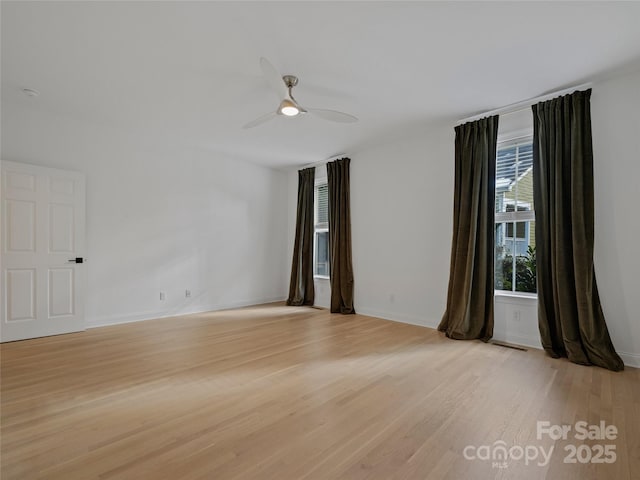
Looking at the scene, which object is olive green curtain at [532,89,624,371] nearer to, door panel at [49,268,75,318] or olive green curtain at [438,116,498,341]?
olive green curtain at [438,116,498,341]

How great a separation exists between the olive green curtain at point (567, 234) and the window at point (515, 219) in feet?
1.00

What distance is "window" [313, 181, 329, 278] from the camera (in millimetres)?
6039

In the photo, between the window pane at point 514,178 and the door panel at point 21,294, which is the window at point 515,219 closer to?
the window pane at point 514,178

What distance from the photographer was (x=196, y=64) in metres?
2.79

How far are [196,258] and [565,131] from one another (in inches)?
206

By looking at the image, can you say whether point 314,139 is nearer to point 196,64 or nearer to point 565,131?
point 196,64

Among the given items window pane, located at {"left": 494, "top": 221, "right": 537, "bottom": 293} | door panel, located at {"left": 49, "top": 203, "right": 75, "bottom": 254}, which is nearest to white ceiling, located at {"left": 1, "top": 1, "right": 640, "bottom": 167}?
door panel, located at {"left": 49, "top": 203, "right": 75, "bottom": 254}

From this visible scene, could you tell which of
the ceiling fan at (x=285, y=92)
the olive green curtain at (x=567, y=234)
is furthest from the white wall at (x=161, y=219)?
the olive green curtain at (x=567, y=234)

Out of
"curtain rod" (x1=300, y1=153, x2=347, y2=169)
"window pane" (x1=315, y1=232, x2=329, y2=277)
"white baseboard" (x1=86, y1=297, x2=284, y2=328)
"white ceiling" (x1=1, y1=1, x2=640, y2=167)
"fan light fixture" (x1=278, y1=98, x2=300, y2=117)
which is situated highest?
"white ceiling" (x1=1, y1=1, x2=640, y2=167)

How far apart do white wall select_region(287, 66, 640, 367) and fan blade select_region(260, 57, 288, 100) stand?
2.40 meters

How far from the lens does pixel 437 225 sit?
426cm

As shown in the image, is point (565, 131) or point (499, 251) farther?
point (499, 251)

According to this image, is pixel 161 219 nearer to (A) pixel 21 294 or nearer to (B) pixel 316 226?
(A) pixel 21 294

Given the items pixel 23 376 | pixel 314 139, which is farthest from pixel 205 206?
pixel 23 376
